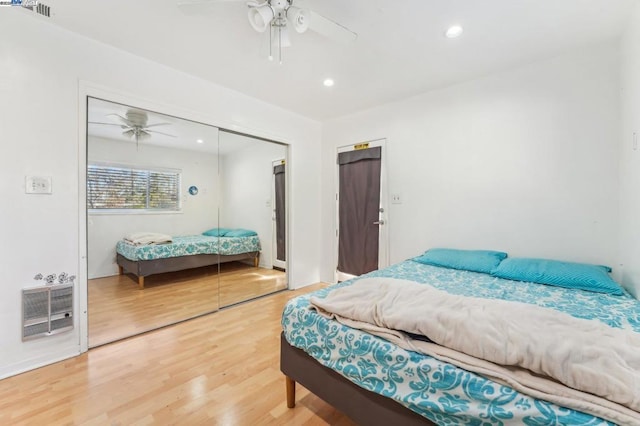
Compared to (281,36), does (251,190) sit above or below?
below

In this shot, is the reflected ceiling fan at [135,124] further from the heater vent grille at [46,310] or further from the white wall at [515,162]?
the white wall at [515,162]

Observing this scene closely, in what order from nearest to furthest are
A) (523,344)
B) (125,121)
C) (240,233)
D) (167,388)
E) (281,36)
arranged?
(523,344) < (167,388) < (281,36) < (125,121) < (240,233)

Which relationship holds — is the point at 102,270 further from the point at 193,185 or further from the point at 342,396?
the point at 342,396

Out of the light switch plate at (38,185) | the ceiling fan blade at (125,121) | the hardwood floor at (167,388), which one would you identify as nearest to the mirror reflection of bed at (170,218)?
the ceiling fan blade at (125,121)

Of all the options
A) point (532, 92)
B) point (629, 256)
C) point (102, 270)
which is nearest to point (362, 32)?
point (532, 92)

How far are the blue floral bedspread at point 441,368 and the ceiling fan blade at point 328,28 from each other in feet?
5.59

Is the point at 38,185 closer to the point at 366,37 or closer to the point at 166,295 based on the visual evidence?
the point at 166,295

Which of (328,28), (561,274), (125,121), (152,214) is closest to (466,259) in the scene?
(561,274)

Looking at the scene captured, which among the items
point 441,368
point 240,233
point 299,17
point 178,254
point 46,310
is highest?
point 299,17

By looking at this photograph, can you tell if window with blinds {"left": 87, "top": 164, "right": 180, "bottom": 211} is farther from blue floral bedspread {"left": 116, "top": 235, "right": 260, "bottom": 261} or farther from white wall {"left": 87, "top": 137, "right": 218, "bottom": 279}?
blue floral bedspread {"left": 116, "top": 235, "right": 260, "bottom": 261}

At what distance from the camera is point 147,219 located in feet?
8.93

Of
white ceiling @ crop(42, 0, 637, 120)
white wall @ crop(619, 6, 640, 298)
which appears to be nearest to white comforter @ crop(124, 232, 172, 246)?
white ceiling @ crop(42, 0, 637, 120)

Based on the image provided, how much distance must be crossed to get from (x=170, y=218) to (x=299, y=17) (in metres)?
2.29

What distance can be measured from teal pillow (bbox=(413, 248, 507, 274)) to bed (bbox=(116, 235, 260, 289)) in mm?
2256
